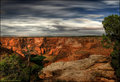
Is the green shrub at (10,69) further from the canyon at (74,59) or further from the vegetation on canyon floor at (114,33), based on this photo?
the vegetation on canyon floor at (114,33)

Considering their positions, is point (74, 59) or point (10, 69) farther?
point (74, 59)

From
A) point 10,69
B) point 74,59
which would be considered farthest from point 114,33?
point 74,59

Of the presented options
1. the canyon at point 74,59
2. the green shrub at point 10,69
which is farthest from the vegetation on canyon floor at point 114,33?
the green shrub at point 10,69

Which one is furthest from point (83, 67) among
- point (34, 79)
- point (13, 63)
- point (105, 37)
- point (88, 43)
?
→ point (88, 43)

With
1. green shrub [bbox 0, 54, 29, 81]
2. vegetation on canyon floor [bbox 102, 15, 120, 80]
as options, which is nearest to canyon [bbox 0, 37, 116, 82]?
vegetation on canyon floor [bbox 102, 15, 120, 80]

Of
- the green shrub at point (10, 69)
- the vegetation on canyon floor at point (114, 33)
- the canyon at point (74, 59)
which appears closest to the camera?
the green shrub at point (10, 69)

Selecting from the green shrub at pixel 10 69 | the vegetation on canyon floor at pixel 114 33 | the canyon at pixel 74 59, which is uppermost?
the vegetation on canyon floor at pixel 114 33

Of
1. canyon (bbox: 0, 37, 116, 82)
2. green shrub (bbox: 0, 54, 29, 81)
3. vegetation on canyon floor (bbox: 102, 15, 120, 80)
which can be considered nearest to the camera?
green shrub (bbox: 0, 54, 29, 81)

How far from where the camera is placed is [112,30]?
25.3 metres

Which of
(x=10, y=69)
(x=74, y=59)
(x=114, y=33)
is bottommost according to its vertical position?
(x=74, y=59)

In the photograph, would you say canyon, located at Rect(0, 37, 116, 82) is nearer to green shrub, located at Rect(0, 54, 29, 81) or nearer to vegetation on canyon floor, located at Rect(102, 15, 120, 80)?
vegetation on canyon floor, located at Rect(102, 15, 120, 80)

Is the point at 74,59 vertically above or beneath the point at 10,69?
beneath

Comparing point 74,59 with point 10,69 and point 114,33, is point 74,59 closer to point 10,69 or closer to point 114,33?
point 114,33

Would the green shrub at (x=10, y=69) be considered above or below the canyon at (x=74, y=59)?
above
